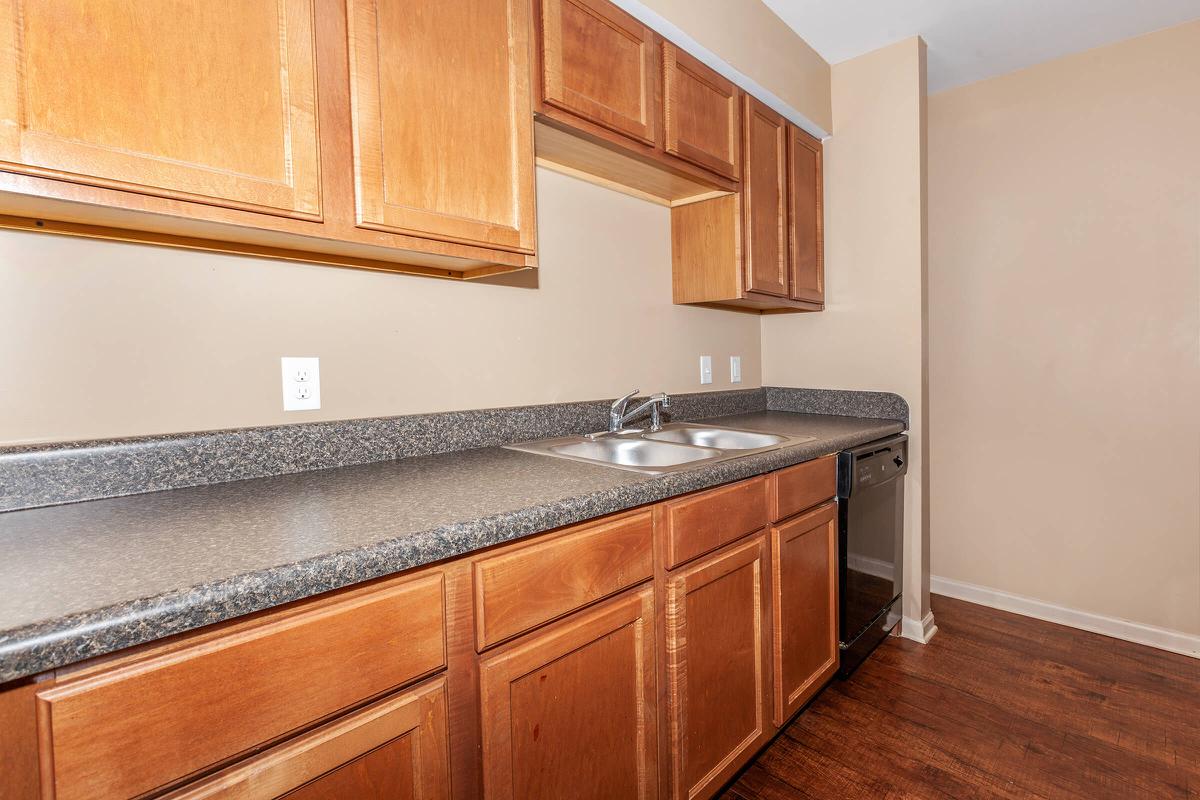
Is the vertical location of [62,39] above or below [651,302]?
above

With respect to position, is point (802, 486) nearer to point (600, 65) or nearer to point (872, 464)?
point (872, 464)

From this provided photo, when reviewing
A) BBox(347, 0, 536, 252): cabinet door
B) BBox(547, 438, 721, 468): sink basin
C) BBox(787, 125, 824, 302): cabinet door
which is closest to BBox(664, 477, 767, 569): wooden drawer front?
BBox(547, 438, 721, 468): sink basin

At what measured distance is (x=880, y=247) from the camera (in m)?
2.35

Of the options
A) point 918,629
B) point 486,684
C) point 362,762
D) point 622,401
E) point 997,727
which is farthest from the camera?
point 918,629

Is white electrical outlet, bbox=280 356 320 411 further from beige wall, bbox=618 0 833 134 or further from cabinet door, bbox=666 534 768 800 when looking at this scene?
beige wall, bbox=618 0 833 134

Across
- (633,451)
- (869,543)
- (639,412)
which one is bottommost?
(869,543)

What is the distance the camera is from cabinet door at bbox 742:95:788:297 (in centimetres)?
204

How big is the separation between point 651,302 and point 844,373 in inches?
39.1

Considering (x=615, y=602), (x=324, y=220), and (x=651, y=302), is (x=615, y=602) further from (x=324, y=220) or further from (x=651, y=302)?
(x=651, y=302)

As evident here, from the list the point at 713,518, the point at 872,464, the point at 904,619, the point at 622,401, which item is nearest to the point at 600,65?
the point at 622,401

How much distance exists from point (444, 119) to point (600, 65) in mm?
564

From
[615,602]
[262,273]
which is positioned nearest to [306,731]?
[615,602]

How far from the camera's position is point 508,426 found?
161 cm

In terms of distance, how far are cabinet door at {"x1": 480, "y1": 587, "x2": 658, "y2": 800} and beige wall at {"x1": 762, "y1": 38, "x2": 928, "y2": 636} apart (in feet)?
5.42
